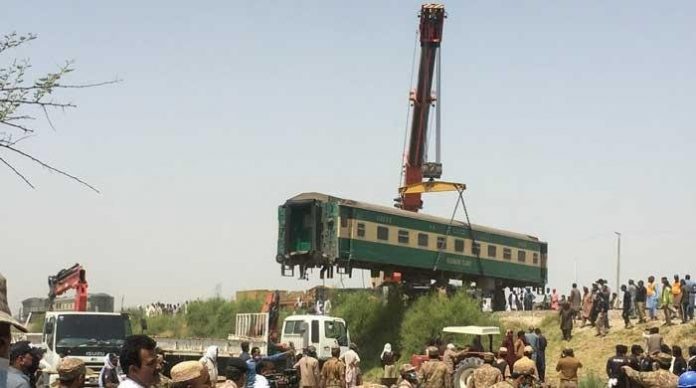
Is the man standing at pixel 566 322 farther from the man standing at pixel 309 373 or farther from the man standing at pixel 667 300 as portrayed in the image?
the man standing at pixel 309 373

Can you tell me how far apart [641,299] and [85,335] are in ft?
59.9

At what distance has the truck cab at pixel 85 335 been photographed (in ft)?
67.4

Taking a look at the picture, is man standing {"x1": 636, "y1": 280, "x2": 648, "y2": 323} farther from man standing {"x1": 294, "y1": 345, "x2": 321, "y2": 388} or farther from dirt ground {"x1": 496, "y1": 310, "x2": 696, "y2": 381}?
man standing {"x1": 294, "y1": 345, "x2": 321, "y2": 388}

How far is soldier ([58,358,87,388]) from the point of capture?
23.6 feet

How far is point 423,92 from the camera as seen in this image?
4497cm

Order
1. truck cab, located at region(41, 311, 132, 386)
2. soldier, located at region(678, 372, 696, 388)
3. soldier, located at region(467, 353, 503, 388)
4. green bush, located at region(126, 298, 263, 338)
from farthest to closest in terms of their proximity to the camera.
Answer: green bush, located at region(126, 298, 263, 338)
truck cab, located at region(41, 311, 132, 386)
soldier, located at region(467, 353, 503, 388)
soldier, located at region(678, 372, 696, 388)

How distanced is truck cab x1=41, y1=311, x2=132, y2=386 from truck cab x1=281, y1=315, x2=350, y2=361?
653cm

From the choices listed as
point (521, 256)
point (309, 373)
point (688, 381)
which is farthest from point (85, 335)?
point (521, 256)

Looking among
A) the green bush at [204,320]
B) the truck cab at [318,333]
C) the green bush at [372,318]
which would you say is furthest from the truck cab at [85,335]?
the green bush at [204,320]

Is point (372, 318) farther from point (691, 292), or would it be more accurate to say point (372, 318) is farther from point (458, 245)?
point (691, 292)

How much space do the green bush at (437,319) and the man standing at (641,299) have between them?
456 centimetres

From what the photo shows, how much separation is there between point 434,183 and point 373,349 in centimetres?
838

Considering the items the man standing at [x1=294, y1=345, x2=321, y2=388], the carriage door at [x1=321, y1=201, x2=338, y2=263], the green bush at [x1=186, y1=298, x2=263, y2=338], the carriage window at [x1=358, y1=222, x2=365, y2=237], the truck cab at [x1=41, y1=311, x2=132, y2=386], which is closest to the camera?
the man standing at [x1=294, y1=345, x2=321, y2=388]

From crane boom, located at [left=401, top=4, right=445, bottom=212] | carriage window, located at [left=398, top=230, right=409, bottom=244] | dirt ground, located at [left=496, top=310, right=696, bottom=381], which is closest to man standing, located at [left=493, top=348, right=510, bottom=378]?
dirt ground, located at [left=496, top=310, right=696, bottom=381]
